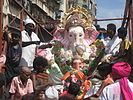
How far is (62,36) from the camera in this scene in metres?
9.42

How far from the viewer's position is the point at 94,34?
9.57 metres

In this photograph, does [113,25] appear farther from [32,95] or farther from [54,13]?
[54,13]

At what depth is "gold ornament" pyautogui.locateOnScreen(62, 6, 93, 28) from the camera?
29.9 ft

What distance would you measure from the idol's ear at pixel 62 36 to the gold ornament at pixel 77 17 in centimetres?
16

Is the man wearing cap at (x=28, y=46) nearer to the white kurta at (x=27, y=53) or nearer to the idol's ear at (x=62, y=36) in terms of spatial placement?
the white kurta at (x=27, y=53)

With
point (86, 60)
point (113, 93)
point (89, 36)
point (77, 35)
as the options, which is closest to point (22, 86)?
point (113, 93)

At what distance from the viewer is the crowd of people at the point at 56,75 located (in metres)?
4.27

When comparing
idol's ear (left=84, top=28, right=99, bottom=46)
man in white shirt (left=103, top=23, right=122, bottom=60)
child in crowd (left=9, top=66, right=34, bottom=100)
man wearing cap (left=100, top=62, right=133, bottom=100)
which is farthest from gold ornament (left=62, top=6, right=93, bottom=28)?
man wearing cap (left=100, top=62, right=133, bottom=100)

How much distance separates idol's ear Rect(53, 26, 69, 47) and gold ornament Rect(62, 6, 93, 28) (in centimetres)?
16

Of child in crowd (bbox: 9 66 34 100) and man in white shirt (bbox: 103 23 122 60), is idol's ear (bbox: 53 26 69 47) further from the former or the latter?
child in crowd (bbox: 9 66 34 100)

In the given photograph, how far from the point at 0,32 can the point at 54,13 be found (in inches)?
1173

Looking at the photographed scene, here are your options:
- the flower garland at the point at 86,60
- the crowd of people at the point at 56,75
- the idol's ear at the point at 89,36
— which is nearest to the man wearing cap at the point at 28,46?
the crowd of people at the point at 56,75

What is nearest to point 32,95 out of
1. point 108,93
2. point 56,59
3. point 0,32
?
point 108,93

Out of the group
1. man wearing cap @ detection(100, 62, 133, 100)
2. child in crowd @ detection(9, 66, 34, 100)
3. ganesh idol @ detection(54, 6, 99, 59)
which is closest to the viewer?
man wearing cap @ detection(100, 62, 133, 100)
